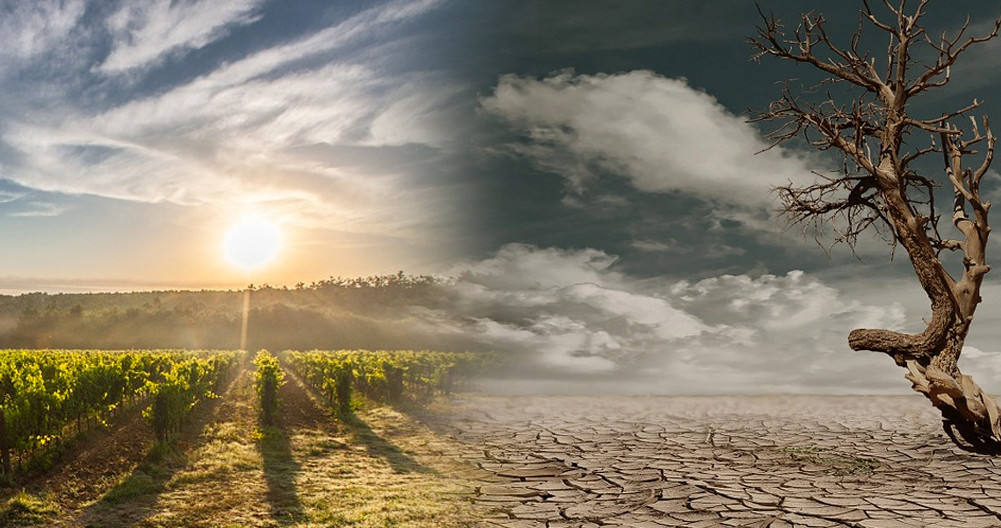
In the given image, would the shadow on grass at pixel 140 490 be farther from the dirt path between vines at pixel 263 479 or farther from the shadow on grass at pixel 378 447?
the shadow on grass at pixel 378 447

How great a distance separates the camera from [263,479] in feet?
24.2

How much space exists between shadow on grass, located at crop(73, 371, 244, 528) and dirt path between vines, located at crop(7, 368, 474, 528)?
0.01 meters

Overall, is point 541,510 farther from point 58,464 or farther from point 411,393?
point 411,393

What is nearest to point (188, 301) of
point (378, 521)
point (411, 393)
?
point (411, 393)

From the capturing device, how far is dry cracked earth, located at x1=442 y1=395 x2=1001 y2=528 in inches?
225

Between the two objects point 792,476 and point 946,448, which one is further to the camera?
point 946,448

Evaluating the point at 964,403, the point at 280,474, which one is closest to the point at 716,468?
the point at 964,403

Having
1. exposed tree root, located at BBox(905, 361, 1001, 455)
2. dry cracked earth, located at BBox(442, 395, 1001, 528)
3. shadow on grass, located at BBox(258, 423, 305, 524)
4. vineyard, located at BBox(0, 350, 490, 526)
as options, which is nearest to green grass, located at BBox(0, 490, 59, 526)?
vineyard, located at BBox(0, 350, 490, 526)

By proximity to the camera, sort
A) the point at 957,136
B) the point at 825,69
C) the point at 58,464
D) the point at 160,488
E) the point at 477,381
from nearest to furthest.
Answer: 1. the point at 957,136
2. the point at 825,69
3. the point at 160,488
4. the point at 58,464
5. the point at 477,381

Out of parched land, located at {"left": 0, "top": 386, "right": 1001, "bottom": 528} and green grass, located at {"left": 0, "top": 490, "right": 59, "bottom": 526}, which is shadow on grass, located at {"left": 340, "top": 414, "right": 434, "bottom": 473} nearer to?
parched land, located at {"left": 0, "top": 386, "right": 1001, "bottom": 528}

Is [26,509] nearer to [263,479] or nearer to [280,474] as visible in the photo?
[263,479]

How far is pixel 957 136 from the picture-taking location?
3855 millimetres

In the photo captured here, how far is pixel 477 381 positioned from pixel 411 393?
4.13m

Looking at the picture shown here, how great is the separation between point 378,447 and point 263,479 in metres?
2.07
